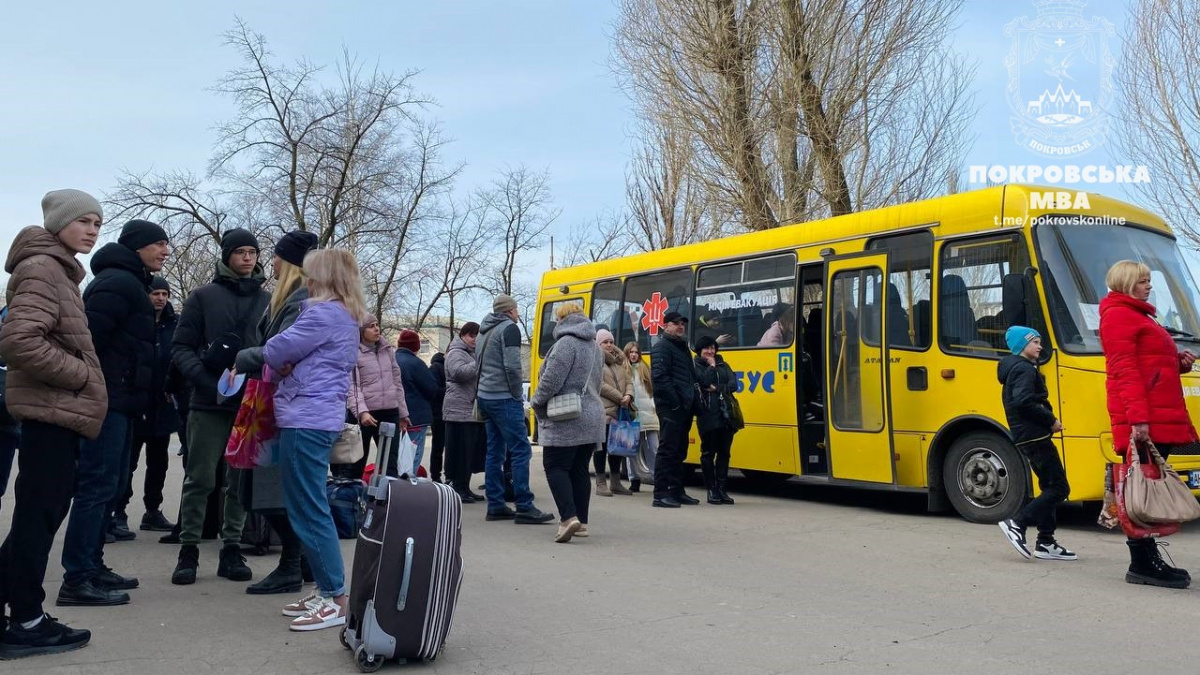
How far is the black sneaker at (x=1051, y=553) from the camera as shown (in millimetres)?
7465

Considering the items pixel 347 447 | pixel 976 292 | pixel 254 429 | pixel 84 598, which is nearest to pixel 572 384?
pixel 347 447

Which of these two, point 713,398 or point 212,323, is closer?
point 212,323

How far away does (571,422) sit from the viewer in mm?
8273

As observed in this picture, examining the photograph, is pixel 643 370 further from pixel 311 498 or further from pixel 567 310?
pixel 311 498

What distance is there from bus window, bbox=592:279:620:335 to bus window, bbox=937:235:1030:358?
219 inches

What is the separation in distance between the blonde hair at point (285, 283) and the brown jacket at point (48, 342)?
1.09 metres

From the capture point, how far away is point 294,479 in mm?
5145

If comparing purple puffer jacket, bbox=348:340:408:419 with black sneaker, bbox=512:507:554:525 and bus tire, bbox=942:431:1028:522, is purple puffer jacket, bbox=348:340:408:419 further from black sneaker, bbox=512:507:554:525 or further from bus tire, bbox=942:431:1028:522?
bus tire, bbox=942:431:1028:522

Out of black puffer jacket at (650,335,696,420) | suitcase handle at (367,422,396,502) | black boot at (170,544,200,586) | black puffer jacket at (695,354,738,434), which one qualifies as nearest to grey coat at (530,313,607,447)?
black puffer jacket at (650,335,696,420)

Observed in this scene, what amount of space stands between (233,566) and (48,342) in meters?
2.27

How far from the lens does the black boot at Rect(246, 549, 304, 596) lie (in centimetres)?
608

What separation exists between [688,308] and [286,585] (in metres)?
7.99

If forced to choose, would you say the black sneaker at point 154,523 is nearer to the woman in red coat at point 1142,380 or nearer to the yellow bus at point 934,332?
the yellow bus at point 934,332

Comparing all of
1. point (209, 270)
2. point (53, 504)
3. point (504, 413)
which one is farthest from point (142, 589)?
point (209, 270)
